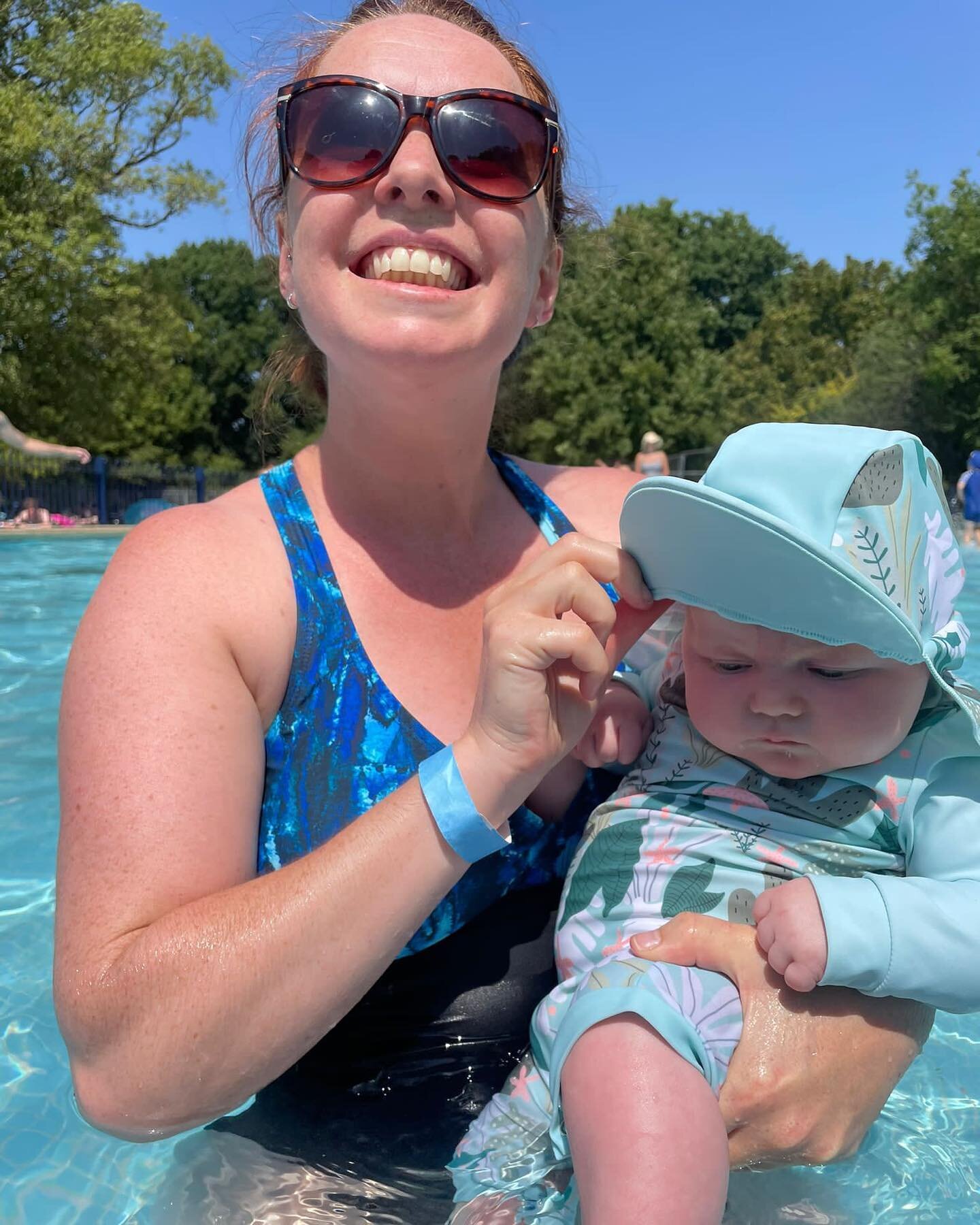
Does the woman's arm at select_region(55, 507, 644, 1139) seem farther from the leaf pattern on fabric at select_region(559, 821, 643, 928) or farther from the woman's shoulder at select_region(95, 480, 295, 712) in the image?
the leaf pattern on fabric at select_region(559, 821, 643, 928)

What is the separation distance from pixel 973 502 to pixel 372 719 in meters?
15.9

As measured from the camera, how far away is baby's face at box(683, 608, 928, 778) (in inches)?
64.2

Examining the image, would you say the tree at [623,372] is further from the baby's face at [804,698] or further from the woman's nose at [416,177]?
the baby's face at [804,698]

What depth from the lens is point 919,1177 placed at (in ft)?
6.52

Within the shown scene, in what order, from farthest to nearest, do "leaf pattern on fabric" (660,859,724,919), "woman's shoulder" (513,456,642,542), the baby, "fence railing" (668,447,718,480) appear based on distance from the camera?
"fence railing" (668,447,718,480)
"woman's shoulder" (513,456,642,542)
"leaf pattern on fabric" (660,859,724,919)
the baby

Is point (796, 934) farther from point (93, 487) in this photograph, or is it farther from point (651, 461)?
point (93, 487)

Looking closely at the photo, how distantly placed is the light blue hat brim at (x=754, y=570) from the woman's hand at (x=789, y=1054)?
18.2 inches

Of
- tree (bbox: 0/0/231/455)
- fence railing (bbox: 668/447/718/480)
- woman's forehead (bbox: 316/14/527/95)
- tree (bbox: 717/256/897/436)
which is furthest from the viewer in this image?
tree (bbox: 717/256/897/436)

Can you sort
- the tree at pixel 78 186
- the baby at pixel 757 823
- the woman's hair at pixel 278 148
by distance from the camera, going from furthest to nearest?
1. the tree at pixel 78 186
2. the woman's hair at pixel 278 148
3. the baby at pixel 757 823

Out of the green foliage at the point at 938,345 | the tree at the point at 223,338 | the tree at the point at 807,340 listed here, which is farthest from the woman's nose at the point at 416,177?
the tree at the point at 807,340

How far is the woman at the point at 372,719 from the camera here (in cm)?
144

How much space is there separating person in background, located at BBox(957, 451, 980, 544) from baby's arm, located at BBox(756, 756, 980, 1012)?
15.4 m

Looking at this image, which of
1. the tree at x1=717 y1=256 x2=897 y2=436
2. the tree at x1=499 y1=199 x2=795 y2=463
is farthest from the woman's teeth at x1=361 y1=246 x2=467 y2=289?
the tree at x1=717 y1=256 x2=897 y2=436

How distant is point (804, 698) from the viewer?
1.64m
